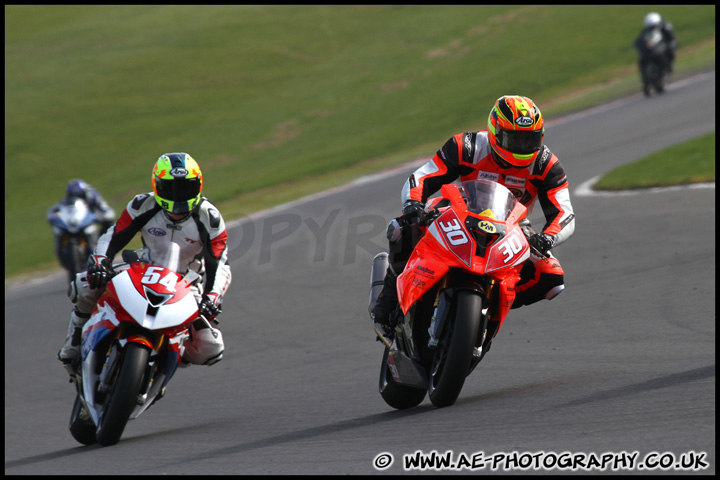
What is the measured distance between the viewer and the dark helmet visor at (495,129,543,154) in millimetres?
6605

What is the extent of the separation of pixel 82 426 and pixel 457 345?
A: 2834 mm

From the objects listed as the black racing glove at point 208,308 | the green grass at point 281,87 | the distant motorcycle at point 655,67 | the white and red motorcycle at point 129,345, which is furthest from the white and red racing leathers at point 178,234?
the distant motorcycle at point 655,67

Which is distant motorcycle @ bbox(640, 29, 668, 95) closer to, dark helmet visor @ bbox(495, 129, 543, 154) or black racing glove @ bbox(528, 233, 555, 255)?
dark helmet visor @ bbox(495, 129, 543, 154)

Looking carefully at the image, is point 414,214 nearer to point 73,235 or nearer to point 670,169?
point 670,169

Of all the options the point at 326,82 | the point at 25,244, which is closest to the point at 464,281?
the point at 25,244

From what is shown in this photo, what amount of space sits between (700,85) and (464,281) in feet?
60.3

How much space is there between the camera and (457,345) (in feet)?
18.3

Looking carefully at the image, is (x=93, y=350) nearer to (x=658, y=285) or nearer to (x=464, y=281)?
(x=464, y=281)

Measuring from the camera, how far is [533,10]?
3822 centimetres

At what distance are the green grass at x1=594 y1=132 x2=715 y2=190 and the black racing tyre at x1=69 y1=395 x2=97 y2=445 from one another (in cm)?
942

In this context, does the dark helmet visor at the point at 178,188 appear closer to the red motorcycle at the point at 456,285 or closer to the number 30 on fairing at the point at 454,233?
the red motorcycle at the point at 456,285

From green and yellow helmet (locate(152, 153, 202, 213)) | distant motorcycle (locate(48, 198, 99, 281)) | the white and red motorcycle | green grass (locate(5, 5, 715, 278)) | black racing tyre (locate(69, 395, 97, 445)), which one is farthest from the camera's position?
green grass (locate(5, 5, 715, 278))

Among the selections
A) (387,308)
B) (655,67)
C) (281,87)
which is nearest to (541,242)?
(387,308)

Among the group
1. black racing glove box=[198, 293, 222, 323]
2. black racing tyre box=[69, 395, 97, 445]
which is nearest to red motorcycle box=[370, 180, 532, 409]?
black racing glove box=[198, 293, 222, 323]
